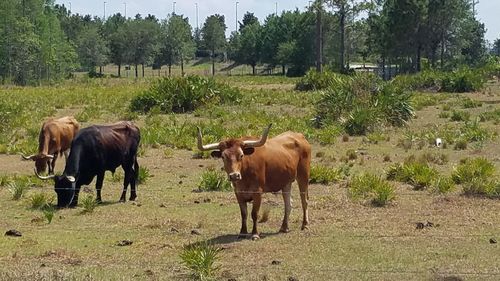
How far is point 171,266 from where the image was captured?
10.1 meters

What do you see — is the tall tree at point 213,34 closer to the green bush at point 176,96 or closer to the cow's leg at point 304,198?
the green bush at point 176,96

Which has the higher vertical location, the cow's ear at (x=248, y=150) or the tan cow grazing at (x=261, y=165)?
the cow's ear at (x=248, y=150)

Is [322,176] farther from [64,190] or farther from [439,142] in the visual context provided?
[439,142]

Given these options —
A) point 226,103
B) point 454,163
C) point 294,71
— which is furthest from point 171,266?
point 294,71

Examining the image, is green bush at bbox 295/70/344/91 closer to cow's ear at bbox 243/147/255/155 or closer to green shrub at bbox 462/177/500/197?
green shrub at bbox 462/177/500/197

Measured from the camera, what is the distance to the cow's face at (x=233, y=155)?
10.8 m

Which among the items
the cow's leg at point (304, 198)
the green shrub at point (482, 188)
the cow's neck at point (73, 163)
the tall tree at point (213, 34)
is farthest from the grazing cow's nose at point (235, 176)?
the tall tree at point (213, 34)

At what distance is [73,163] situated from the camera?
48.4 feet

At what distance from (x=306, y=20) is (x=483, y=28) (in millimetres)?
24529

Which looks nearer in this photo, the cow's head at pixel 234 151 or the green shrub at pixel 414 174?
the cow's head at pixel 234 151

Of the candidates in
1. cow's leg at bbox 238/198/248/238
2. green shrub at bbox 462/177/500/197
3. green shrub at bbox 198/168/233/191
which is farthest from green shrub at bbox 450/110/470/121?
cow's leg at bbox 238/198/248/238

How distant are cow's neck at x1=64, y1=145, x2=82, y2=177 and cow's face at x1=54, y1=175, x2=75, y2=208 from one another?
0.19 metres

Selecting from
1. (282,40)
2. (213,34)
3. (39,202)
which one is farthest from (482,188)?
(213,34)

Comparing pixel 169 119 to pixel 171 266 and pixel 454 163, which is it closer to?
pixel 454 163
